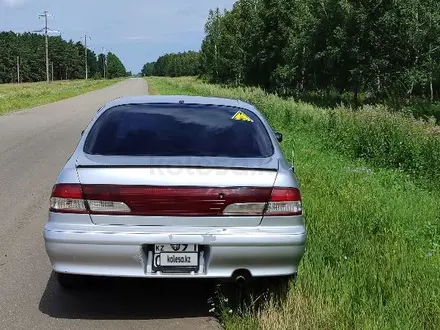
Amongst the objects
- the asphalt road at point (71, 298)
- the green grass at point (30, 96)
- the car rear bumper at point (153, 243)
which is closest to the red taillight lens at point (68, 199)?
the car rear bumper at point (153, 243)

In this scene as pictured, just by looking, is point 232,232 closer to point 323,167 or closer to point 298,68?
point 323,167

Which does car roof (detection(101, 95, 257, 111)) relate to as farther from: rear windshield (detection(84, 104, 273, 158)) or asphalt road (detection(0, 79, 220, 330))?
asphalt road (detection(0, 79, 220, 330))

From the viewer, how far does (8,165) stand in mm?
10484

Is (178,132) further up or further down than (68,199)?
further up

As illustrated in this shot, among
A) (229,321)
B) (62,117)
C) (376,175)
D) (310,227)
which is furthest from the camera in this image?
(62,117)

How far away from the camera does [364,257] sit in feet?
15.4

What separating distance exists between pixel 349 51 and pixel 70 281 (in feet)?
110

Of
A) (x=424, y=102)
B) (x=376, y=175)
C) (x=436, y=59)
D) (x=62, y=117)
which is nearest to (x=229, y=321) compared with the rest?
(x=376, y=175)

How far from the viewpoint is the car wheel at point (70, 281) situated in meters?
4.19

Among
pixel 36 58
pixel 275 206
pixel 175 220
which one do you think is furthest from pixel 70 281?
pixel 36 58

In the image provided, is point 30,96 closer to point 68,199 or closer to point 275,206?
point 68,199

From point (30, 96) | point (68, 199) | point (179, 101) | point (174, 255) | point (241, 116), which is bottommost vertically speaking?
point (30, 96)

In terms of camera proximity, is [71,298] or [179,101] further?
[179,101]

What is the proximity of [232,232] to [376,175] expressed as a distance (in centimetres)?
A: 601
